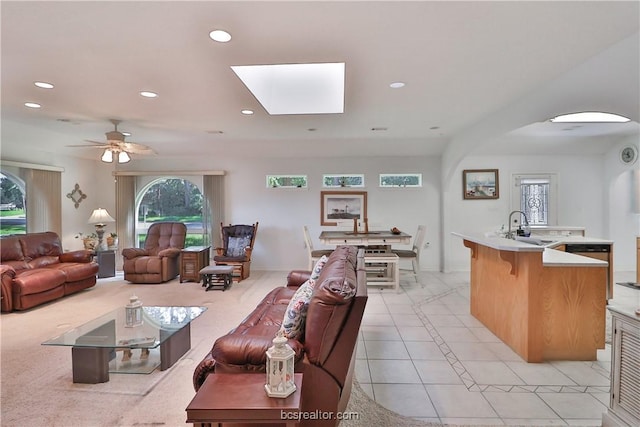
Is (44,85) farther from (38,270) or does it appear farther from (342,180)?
(342,180)

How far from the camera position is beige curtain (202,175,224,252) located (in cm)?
681

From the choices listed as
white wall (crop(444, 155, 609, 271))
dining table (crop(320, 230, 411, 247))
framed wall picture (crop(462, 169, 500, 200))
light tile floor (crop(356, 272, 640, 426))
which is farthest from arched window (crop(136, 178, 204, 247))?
framed wall picture (crop(462, 169, 500, 200))

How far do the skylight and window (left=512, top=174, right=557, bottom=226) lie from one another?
4517 mm

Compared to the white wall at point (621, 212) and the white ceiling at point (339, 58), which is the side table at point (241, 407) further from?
the white wall at point (621, 212)

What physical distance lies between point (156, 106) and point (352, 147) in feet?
11.6

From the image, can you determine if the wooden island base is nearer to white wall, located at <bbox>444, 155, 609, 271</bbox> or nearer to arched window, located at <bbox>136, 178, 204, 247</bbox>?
white wall, located at <bbox>444, 155, 609, 271</bbox>

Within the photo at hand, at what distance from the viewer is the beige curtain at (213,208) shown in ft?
22.4

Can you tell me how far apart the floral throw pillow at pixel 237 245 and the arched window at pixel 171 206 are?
1096 mm

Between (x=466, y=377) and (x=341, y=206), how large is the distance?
455cm

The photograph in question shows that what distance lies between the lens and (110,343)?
249 centimetres

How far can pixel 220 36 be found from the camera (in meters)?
2.22

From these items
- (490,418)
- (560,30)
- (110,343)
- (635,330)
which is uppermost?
(560,30)

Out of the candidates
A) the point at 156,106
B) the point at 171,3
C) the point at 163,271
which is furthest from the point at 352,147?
the point at 171,3

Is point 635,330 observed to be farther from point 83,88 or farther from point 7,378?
point 83,88
